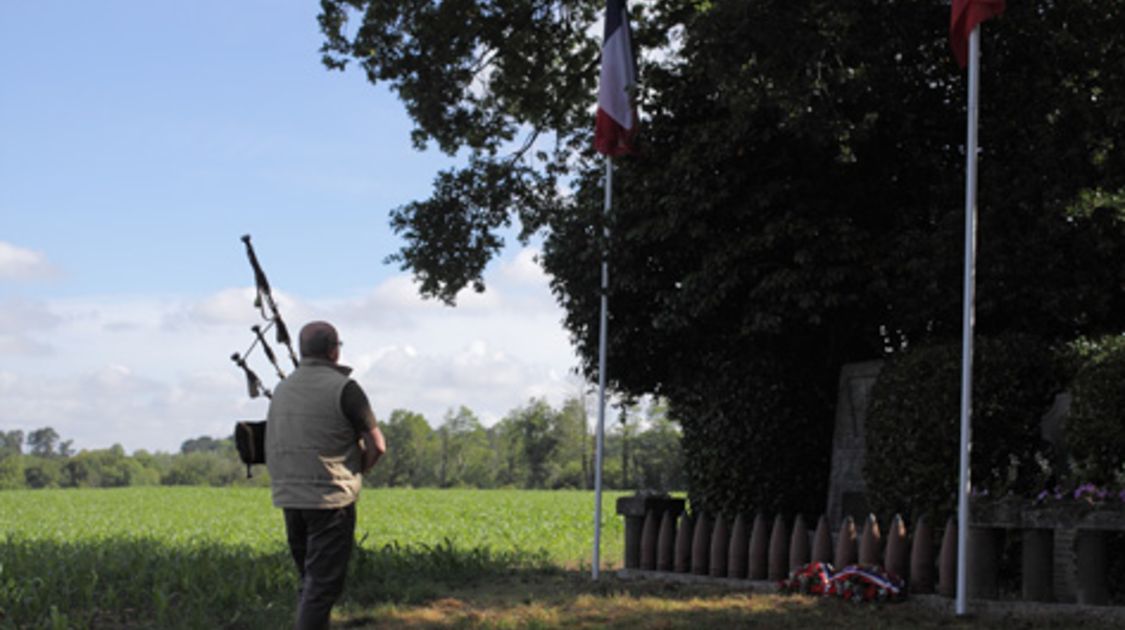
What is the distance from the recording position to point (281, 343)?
11.1 metres

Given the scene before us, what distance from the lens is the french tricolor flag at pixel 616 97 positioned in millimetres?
14719

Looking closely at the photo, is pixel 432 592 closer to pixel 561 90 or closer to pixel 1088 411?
pixel 1088 411

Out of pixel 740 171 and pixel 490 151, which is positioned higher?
pixel 490 151

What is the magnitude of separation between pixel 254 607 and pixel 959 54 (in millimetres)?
8843

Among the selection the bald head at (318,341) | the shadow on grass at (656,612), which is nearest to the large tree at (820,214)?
the shadow on grass at (656,612)

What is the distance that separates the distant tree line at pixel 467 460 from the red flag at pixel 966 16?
49.9 metres

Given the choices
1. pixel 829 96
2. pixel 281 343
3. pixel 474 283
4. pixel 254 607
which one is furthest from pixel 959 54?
pixel 474 283

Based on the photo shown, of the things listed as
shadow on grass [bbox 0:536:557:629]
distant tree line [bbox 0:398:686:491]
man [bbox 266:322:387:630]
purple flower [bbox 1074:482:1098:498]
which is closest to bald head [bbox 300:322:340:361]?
man [bbox 266:322:387:630]

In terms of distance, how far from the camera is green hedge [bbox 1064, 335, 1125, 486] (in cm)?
1110

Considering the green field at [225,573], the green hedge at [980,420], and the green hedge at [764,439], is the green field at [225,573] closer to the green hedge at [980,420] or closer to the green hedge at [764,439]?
the green hedge at [764,439]

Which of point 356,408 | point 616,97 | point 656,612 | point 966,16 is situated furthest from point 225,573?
point 966,16

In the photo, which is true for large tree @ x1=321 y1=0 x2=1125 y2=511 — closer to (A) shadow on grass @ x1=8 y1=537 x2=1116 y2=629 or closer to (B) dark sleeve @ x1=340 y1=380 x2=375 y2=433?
(A) shadow on grass @ x1=8 y1=537 x2=1116 y2=629

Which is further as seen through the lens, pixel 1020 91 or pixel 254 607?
pixel 1020 91

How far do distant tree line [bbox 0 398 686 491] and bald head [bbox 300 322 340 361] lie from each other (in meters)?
53.2
